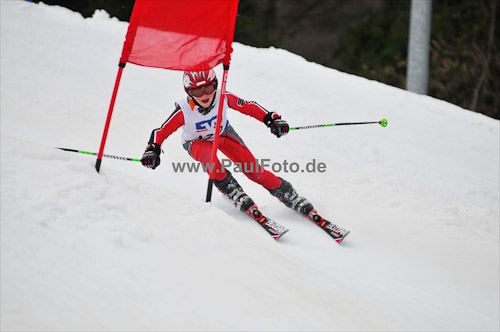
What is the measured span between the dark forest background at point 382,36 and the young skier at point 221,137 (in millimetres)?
8888

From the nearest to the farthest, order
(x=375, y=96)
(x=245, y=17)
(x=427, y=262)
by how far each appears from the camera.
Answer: (x=427, y=262), (x=375, y=96), (x=245, y=17)

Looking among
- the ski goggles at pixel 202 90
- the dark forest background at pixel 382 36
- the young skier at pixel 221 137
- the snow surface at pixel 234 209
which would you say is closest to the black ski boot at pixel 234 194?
the young skier at pixel 221 137

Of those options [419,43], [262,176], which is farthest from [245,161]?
[419,43]

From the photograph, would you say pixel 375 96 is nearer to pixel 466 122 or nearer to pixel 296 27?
pixel 466 122

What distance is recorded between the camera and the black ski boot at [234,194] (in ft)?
11.6

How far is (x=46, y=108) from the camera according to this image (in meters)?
5.67

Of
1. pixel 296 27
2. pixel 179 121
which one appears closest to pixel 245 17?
pixel 296 27

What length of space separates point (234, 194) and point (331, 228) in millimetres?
758

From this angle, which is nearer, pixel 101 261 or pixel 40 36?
pixel 101 261

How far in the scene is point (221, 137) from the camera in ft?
12.5

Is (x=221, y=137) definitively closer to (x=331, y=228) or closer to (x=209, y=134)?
(x=209, y=134)

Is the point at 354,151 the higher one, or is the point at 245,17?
the point at 245,17

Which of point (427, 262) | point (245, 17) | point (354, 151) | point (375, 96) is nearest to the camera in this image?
point (427, 262)

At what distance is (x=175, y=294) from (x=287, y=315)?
0.46 metres
